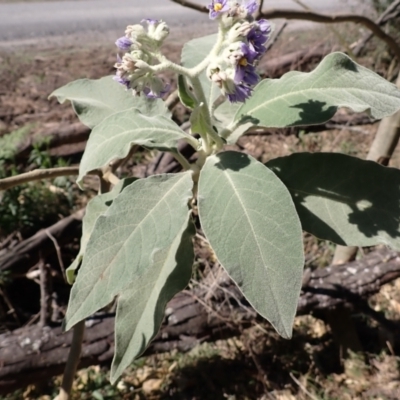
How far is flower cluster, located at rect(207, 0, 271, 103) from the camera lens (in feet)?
3.46

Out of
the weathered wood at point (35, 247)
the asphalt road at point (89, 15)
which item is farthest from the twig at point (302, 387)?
the asphalt road at point (89, 15)

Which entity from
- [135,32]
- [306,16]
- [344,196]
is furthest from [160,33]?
[306,16]

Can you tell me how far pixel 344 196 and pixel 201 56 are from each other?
2.20 ft

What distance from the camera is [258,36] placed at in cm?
109

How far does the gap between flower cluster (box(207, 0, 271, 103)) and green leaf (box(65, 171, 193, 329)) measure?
32 centimetres

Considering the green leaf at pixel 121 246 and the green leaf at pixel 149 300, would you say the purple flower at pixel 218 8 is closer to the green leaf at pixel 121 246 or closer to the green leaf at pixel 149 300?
the green leaf at pixel 121 246

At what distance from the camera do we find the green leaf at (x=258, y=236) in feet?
3.26

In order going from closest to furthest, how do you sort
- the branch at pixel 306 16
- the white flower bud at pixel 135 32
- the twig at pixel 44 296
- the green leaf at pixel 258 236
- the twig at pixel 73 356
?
the green leaf at pixel 258 236 → the white flower bud at pixel 135 32 → the twig at pixel 73 356 → the branch at pixel 306 16 → the twig at pixel 44 296

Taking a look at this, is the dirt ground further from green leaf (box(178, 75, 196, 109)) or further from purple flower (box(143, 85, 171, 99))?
purple flower (box(143, 85, 171, 99))

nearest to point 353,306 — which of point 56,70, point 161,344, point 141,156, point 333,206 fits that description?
point 161,344

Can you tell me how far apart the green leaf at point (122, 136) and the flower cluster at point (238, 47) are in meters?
0.25

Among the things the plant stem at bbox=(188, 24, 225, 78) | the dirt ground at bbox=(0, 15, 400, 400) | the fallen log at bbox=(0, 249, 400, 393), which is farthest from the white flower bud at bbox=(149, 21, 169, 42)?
the dirt ground at bbox=(0, 15, 400, 400)

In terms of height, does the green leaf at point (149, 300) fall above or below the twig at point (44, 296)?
above

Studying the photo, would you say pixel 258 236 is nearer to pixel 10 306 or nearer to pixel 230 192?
pixel 230 192
